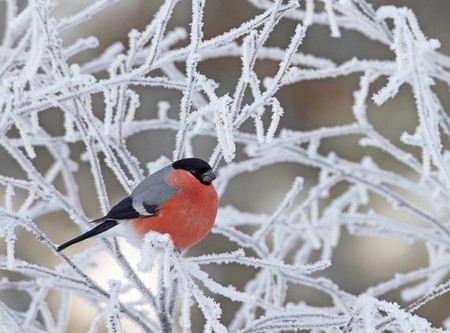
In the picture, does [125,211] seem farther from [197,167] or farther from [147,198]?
[197,167]

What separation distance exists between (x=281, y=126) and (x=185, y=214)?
4753 mm

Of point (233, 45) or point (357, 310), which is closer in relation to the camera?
point (357, 310)

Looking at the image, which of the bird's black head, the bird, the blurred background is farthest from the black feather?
the blurred background

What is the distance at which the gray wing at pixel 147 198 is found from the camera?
A: 2.33 m

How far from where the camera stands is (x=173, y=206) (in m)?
2.45

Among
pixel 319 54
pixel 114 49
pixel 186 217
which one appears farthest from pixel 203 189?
pixel 319 54

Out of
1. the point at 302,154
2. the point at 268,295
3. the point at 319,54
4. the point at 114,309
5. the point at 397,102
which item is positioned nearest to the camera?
the point at 114,309

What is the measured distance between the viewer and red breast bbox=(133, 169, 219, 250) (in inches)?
93.9

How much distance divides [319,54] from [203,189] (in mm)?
5047

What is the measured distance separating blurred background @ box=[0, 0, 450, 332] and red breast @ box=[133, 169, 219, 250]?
3879mm

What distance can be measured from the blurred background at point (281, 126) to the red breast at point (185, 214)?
388 cm

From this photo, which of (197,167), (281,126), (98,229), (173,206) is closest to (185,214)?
(173,206)

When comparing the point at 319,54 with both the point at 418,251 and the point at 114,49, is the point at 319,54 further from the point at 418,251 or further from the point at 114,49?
the point at 114,49

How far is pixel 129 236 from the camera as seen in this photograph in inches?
94.7
